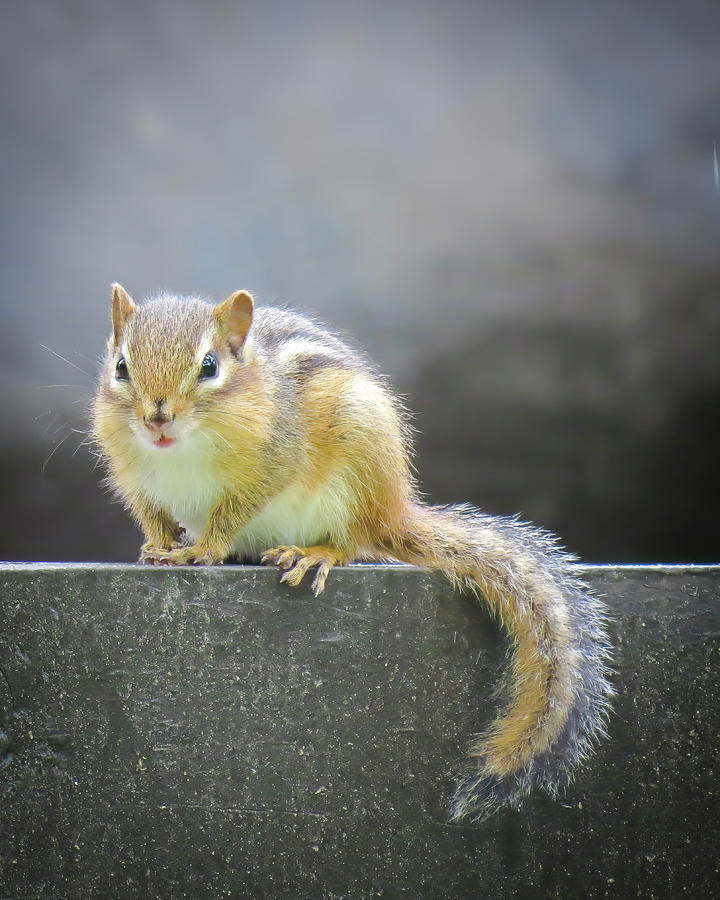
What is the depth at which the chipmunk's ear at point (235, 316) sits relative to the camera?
239 cm

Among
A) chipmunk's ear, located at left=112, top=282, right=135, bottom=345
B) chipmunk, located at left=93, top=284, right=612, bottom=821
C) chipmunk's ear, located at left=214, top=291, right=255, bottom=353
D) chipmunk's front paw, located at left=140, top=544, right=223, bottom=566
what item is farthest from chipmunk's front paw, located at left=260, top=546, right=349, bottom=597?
chipmunk's ear, located at left=112, top=282, right=135, bottom=345

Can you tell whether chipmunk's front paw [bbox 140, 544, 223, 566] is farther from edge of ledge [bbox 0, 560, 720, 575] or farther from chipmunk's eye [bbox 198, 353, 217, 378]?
chipmunk's eye [bbox 198, 353, 217, 378]

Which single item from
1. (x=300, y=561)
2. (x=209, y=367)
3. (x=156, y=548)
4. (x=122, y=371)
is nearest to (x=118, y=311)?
(x=122, y=371)

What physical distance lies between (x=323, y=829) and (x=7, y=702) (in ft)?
2.55

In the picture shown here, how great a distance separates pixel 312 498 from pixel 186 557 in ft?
1.18

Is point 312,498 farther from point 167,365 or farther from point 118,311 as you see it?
point 118,311

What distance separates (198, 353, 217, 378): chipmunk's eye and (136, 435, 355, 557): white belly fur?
Answer: 0.24 meters

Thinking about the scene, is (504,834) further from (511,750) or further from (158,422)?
(158,422)

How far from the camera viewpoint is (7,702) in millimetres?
2203

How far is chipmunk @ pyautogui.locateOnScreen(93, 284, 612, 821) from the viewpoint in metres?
2.23

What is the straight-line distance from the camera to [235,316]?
2.40m

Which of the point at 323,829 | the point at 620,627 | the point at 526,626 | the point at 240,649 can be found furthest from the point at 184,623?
the point at 620,627

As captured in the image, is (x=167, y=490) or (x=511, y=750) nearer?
(x=511, y=750)

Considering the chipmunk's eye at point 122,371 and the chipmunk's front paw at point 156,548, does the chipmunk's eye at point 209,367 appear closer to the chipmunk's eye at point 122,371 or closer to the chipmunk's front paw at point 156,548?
the chipmunk's eye at point 122,371
